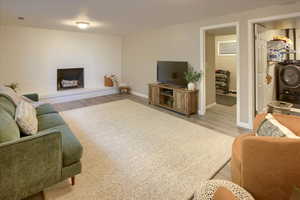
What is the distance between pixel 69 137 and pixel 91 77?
5.10 metres

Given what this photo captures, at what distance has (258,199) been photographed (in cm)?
141

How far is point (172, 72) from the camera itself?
5004mm

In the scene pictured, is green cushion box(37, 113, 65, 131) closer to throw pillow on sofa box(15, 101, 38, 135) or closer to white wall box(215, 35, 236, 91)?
throw pillow on sofa box(15, 101, 38, 135)

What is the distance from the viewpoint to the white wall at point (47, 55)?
525 cm

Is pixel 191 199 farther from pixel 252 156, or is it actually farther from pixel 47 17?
pixel 47 17

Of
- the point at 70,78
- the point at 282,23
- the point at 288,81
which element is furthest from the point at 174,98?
the point at 70,78

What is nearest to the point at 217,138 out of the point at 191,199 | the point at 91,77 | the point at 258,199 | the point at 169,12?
the point at 191,199

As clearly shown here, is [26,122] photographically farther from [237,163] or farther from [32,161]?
[237,163]

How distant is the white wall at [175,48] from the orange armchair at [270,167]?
2.56 meters

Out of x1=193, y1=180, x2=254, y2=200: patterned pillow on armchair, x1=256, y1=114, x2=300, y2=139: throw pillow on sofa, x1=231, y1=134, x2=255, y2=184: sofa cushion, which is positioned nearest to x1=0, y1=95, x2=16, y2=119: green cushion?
x1=193, y1=180, x2=254, y2=200: patterned pillow on armchair

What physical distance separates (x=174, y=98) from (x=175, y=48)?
1.41 metres

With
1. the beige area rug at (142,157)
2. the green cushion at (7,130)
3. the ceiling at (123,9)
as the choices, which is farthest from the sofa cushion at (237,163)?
the ceiling at (123,9)

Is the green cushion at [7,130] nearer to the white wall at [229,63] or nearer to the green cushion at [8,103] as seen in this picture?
the green cushion at [8,103]

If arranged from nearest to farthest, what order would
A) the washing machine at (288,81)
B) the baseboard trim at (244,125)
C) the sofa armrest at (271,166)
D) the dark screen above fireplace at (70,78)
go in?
1. the sofa armrest at (271,166)
2. the baseboard trim at (244,125)
3. the washing machine at (288,81)
4. the dark screen above fireplace at (70,78)
